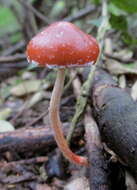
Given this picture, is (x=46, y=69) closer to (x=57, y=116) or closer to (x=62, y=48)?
(x=57, y=116)

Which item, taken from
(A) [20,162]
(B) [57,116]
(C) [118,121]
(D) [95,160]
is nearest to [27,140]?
(A) [20,162]

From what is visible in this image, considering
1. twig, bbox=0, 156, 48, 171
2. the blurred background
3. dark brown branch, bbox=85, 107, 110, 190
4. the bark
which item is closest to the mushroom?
the bark

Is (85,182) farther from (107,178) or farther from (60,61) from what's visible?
(60,61)

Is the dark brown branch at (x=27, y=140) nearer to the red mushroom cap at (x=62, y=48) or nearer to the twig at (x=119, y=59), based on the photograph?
the red mushroom cap at (x=62, y=48)

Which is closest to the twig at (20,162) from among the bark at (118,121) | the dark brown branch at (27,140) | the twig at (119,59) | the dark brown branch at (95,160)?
the dark brown branch at (27,140)

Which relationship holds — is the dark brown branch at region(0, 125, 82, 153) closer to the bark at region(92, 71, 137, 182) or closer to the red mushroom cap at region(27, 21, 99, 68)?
the bark at region(92, 71, 137, 182)

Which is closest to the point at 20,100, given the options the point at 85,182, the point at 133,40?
the point at 133,40
